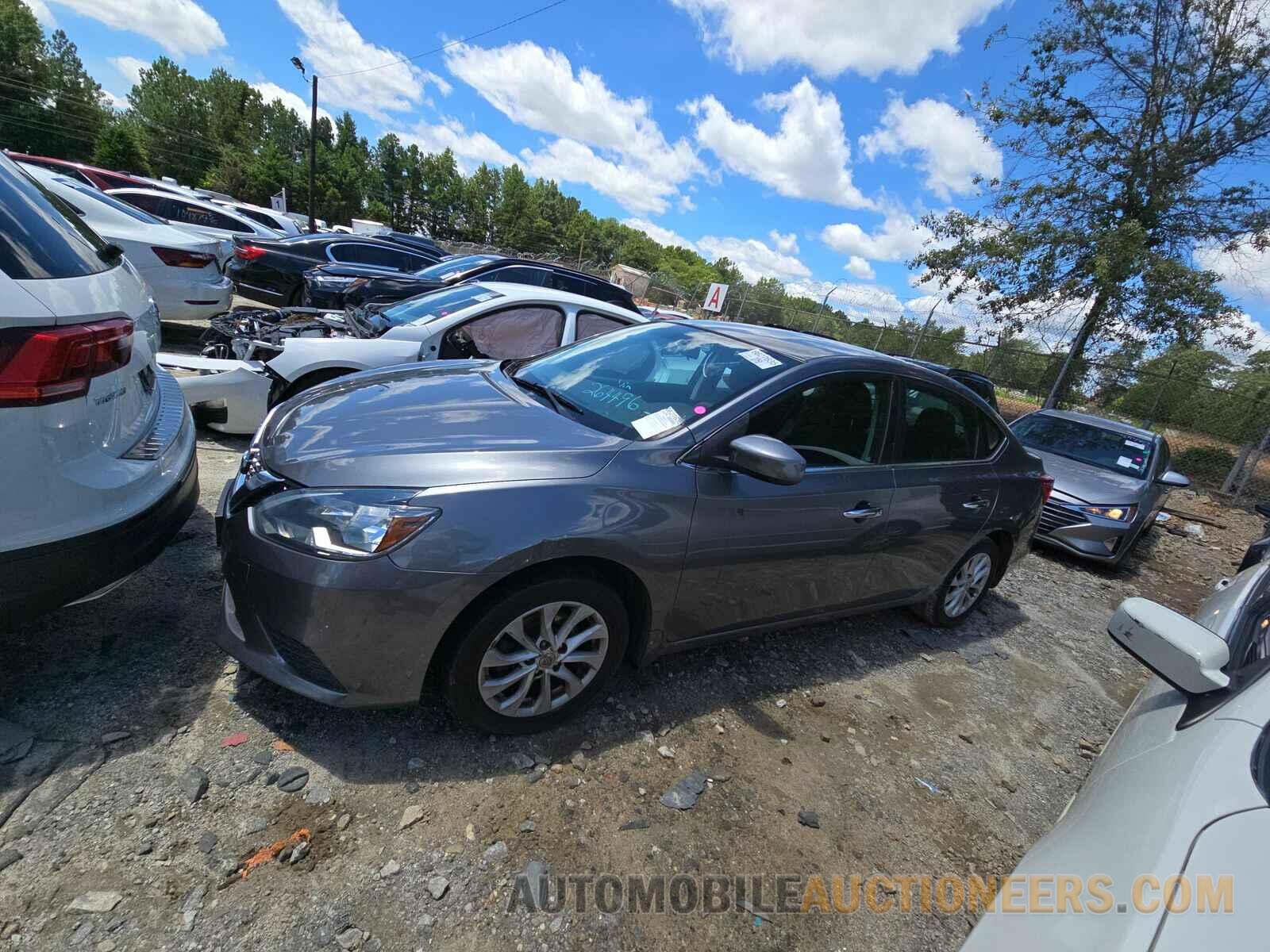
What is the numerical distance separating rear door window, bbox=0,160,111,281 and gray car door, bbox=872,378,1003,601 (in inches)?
133

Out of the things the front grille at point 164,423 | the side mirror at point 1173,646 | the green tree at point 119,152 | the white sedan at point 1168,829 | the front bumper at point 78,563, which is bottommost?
the front bumper at point 78,563

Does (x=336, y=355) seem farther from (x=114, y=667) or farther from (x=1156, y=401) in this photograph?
→ (x=1156, y=401)

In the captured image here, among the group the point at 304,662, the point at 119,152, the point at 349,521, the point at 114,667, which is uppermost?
the point at 119,152

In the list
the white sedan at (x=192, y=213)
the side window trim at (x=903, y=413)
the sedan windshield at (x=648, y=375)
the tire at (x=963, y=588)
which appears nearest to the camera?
the sedan windshield at (x=648, y=375)

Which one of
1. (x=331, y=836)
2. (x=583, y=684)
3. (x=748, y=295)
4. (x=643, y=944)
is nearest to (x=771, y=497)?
(x=583, y=684)

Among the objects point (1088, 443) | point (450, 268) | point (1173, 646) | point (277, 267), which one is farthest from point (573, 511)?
point (277, 267)

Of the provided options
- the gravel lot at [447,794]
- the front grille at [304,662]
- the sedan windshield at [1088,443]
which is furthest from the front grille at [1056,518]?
the front grille at [304,662]

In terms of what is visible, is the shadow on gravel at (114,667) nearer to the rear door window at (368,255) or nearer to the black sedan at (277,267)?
the black sedan at (277,267)

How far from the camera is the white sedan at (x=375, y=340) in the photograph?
439 cm

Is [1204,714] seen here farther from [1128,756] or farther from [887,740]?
[887,740]

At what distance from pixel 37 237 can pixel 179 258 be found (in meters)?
5.51

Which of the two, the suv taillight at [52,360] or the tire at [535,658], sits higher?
the suv taillight at [52,360]

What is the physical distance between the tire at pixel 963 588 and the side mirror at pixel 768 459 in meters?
2.04

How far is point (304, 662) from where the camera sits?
197 centimetres
